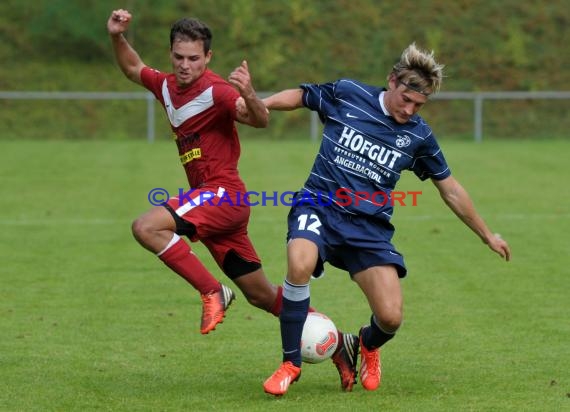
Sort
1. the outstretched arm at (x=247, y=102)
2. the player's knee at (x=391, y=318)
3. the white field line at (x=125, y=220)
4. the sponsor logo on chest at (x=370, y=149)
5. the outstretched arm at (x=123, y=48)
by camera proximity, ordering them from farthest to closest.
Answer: the white field line at (x=125, y=220)
the outstretched arm at (x=123, y=48)
the sponsor logo on chest at (x=370, y=149)
the player's knee at (x=391, y=318)
the outstretched arm at (x=247, y=102)

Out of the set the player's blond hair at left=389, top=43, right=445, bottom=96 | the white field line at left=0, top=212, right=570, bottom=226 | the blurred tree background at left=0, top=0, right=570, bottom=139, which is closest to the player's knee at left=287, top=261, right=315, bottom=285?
the player's blond hair at left=389, top=43, right=445, bottom=96

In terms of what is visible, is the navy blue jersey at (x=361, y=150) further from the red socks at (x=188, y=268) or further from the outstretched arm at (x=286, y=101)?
the red socks at (x=188, y=268)

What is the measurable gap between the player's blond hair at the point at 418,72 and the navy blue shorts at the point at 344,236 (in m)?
0.85

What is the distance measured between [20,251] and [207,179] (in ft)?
19.4

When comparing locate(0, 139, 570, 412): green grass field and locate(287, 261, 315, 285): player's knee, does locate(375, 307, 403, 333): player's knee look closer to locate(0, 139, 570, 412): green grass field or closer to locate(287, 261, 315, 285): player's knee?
locate(0, 139, 570, 412): green grass field

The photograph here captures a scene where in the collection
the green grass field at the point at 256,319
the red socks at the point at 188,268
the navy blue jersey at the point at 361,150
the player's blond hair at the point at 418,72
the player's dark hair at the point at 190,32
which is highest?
the player's blond hair at the point at 418,72

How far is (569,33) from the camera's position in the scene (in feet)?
109

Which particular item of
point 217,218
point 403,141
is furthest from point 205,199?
point 403,141

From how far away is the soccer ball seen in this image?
22.1ft

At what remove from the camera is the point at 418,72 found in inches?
263

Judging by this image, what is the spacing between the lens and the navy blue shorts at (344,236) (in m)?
6.60

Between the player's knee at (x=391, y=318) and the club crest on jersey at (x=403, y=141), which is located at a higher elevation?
the club crest on jersey at (x=403, y=141)

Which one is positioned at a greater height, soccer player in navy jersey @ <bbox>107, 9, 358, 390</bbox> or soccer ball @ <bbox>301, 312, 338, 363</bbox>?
soccer player in navy jersey @ <bbox>107, 9, 358, 390</bbox>

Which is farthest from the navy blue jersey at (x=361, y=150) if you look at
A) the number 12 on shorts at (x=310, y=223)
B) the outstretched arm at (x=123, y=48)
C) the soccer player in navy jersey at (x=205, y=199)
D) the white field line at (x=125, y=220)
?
the white field line at (x=125, y=220)
